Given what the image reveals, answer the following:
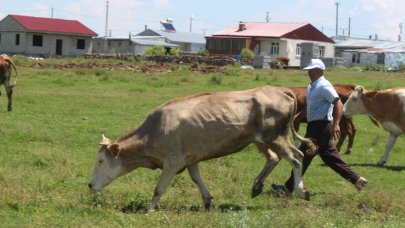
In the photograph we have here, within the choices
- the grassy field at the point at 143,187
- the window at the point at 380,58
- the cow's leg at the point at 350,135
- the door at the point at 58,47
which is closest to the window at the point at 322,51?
the window at the point at 380,58

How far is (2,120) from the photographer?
16922mm

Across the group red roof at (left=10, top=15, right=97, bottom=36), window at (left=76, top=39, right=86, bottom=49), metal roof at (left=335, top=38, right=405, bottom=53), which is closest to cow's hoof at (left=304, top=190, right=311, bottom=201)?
red roof at (left=10, top=15, right=97, bottom=36)

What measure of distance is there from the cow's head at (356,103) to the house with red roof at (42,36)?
189 ft

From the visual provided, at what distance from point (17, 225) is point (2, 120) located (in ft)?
32.9

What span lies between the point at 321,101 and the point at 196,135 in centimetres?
206

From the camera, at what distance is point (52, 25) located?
230ft

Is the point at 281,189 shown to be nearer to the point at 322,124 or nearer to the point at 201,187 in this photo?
the point at 322,124

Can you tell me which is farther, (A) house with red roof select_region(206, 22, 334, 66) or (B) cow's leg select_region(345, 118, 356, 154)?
(A) house with red roof select_region(206, 22, 334, 66)

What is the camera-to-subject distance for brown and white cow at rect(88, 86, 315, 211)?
874cm

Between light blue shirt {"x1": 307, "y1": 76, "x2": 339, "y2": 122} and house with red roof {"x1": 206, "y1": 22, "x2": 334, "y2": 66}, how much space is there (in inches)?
2464

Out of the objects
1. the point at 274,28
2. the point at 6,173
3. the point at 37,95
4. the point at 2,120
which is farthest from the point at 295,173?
the point at 274,28

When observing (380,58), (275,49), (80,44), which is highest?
(275,49)

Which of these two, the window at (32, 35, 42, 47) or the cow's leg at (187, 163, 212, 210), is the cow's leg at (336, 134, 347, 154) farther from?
the window at (32, 35, 42, 47)

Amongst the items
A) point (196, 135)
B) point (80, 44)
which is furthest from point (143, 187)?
point (80, 44)
